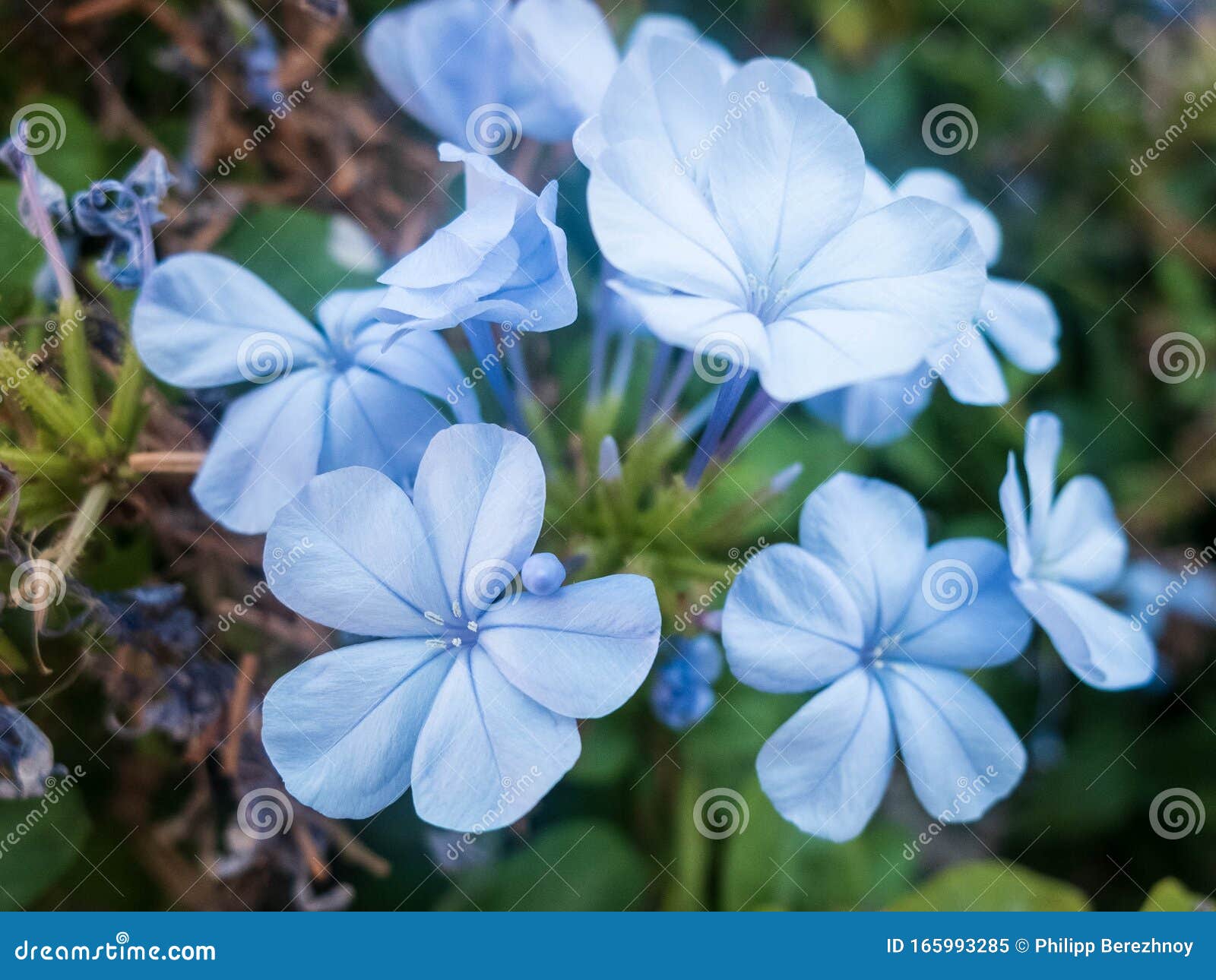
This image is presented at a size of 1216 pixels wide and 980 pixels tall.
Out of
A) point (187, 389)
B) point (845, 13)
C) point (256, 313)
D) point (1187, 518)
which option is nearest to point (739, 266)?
point (256, 313)

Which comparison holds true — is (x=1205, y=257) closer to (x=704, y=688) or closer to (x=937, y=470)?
(x=937, y=470)

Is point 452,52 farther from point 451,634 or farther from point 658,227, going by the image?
point 451,634

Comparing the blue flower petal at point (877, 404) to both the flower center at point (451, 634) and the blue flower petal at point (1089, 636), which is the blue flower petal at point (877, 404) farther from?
the flower center at point (451, 634)

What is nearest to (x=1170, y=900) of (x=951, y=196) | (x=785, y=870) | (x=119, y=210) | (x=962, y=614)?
(x=785, y=870)

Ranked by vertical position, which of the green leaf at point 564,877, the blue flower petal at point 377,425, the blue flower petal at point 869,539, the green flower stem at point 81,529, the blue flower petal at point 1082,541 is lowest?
the green leaf at point 564,877

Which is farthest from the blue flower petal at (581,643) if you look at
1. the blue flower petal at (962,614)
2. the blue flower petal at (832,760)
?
the blue flower petal at (962,614)

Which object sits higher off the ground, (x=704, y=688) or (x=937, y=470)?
(x=937, y=470)
